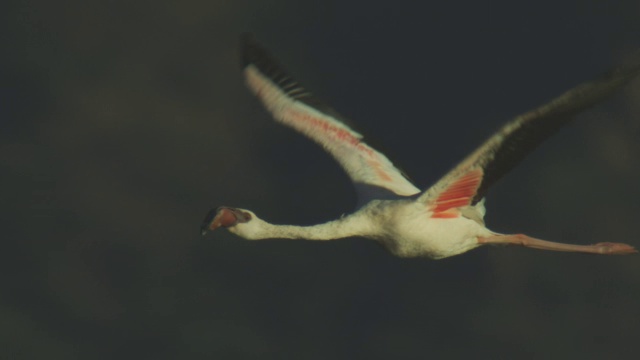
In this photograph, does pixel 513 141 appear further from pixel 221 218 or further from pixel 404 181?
pixel 404 181

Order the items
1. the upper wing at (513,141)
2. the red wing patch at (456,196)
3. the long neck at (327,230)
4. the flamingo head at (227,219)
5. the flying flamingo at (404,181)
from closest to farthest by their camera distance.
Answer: the upper wing at (513,141) < the flying flamingo at (404,181) < the red wing patch at (456,196) < the flamingo head at (227,219) < the long neck at (327,230)

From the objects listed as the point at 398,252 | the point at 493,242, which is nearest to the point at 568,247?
the point at 493,242

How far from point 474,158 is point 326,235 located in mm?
1831

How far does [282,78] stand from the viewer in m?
16.8

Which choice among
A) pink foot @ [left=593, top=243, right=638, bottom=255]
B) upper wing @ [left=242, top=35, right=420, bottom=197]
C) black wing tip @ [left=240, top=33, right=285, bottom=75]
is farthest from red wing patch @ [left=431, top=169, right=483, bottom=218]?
black wing tip @ [left=240, top=33, right=285, bottom=75]

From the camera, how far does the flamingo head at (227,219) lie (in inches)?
595

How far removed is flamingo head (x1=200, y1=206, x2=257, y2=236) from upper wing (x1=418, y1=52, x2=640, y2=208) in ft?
5.10

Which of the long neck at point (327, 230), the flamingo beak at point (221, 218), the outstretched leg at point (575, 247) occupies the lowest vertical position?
the flamingo beak at point (221, 218)

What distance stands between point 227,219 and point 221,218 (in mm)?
91

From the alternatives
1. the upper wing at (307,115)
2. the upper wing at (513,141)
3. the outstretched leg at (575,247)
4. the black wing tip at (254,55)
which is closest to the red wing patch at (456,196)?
the upper wing at (513,141)

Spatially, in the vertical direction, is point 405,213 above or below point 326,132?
below

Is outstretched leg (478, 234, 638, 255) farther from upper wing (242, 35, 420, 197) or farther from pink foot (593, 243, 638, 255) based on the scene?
upper wing (242, 35, 420, 197)

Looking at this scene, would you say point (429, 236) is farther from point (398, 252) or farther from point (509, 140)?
→ point (509, 140)

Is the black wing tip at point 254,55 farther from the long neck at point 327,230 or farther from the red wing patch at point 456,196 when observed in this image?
the red wing patch at point 456,196
